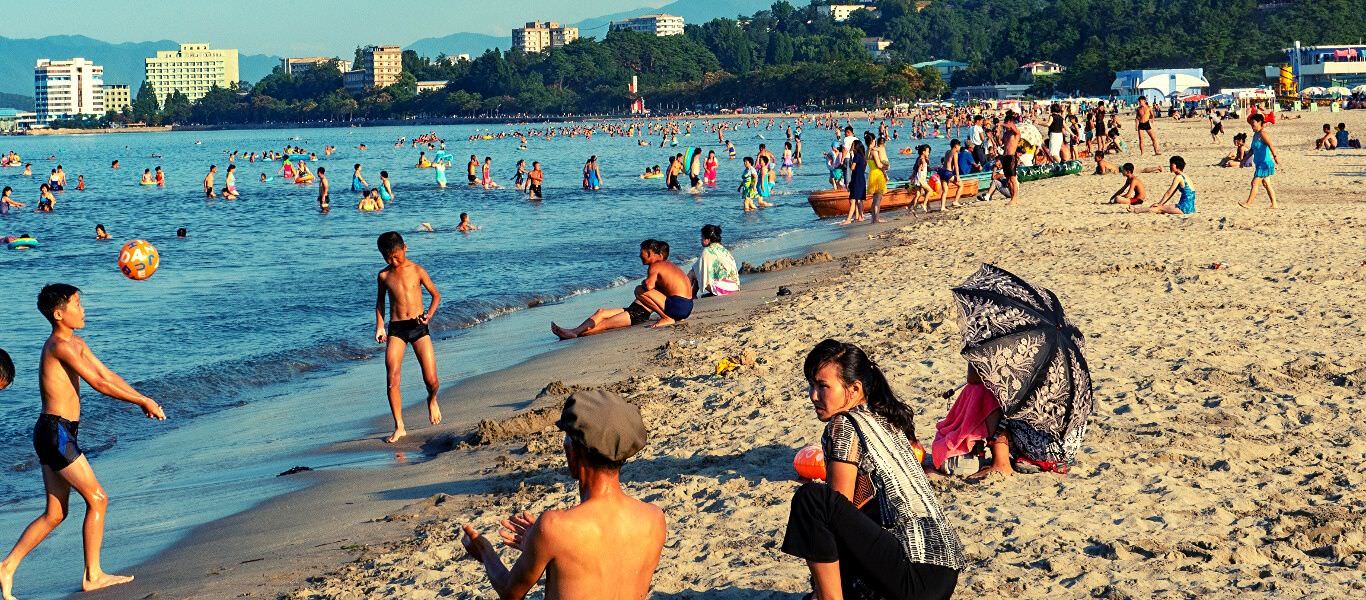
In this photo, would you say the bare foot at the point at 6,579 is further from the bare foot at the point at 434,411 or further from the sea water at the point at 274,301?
the bare foot at the point at 434,411

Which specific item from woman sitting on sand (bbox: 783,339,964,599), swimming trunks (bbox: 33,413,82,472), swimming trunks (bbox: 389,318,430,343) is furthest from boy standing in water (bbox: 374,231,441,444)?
woman sitting on sand (bbox: 783,339,964,599)

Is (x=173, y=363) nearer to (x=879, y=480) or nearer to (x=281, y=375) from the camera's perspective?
(x=281, y=375)

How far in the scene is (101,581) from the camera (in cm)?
593

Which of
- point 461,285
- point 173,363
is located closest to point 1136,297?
point 173,363

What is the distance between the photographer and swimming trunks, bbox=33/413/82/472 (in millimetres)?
5637

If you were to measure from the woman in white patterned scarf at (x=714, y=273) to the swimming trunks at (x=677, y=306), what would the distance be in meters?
1.59

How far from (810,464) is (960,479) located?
665mm

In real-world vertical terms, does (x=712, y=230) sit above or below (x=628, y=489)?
above

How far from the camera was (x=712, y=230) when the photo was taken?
42.4 ft

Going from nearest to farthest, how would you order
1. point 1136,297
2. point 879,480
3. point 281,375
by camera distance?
point 879,480
point 1136,297
point 281,375

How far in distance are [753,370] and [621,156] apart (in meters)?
58.8

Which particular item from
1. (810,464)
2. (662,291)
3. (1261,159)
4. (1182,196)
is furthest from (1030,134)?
(810,464)

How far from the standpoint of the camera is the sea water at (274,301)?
28.9 feet

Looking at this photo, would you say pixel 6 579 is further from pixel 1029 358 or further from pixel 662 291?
pixel 662 291
